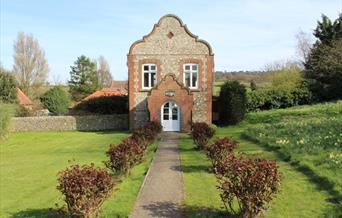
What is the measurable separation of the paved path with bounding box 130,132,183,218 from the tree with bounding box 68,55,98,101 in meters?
56.3

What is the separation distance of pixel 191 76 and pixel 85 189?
27875 mm

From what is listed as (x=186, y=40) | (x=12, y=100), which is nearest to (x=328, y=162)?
(x=186, y=40)

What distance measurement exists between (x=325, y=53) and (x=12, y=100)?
107 feet

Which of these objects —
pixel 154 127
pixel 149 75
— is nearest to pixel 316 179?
pixel 154 127

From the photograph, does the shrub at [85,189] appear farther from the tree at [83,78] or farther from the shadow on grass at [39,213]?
the tree at [83,78]

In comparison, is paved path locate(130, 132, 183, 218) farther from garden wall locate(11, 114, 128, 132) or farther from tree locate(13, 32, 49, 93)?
tree locate(13, 32, 49, 93)

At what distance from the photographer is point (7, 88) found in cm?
4606

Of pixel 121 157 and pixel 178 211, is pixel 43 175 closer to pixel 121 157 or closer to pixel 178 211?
pixel 121 157

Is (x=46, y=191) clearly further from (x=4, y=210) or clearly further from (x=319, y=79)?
(x=319, y=79)

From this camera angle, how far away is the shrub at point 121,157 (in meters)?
13.7

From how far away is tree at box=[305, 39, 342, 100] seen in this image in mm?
42219

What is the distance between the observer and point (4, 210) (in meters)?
11.6

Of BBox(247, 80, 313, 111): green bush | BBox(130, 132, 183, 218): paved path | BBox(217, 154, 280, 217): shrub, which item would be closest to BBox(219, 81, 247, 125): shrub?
BBox(247, 80, 313, 111): green bush

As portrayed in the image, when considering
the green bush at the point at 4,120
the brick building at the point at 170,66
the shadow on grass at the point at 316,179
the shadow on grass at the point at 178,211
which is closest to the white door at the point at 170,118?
the brick building at the point at 170,66
